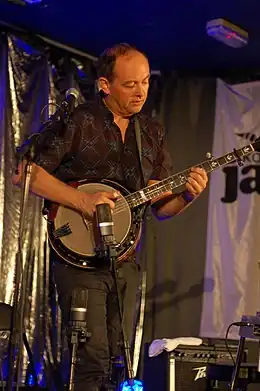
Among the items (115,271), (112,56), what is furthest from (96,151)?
(115,271)

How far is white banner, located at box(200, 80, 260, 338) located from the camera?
5688mm

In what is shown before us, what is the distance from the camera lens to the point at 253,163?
5.81 metres

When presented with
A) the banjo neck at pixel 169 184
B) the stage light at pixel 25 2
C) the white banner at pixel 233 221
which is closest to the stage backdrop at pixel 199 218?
the white banner at pixel 233 221

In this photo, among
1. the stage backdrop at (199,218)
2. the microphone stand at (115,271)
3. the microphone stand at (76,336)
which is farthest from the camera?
the stage backdrop at (199,218)

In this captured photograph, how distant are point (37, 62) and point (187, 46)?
1.21 meters

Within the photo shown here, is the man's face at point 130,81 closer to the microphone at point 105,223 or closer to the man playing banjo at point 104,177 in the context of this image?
the man playing banjo at point 104,177

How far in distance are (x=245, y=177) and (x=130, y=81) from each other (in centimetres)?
273

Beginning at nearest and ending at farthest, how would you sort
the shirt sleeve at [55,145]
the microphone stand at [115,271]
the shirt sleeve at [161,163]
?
1. the microphone stand at [115,271]
2. the shirt sleeve at [55,145]
3. the shirt sleeve at [161,163]

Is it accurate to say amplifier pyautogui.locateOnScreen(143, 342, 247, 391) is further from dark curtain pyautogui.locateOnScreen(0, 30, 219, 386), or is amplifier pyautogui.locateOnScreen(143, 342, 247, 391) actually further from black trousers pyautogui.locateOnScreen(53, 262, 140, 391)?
black trousers pyautogui.locateOnScreen(53, 262, 140, 391)

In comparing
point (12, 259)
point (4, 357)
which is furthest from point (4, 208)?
point (4, 357)

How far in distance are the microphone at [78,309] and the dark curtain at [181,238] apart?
283 centimetres

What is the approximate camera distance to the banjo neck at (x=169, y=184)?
330 cm

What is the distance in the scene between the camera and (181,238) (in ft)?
19.3

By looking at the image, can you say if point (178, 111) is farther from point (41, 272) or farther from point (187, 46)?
point (41, 272)
